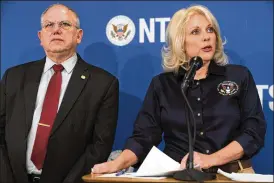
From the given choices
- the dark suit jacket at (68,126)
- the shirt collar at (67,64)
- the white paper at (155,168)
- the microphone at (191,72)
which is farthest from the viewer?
the shirt collar at (67,64)

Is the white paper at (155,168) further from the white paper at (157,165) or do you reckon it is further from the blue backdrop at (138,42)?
the blue backdrop at (138,42)

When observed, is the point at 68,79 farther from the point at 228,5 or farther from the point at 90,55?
the point at 228,5

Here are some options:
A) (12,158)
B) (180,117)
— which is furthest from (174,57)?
(12,158)

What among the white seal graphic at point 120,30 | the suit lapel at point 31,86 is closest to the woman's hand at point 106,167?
the suit lapel at point 31,86

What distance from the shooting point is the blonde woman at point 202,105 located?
248cm

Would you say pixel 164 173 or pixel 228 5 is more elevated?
pixel 228 5

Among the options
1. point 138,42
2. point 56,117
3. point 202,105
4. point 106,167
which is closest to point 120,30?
point 138,42

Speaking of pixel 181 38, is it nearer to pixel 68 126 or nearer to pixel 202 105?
pixel 202 105

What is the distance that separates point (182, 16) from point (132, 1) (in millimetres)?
749

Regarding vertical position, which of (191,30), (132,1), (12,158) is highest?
(132,1)

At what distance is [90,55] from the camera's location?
3457mm

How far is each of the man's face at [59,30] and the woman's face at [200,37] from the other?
727 mm

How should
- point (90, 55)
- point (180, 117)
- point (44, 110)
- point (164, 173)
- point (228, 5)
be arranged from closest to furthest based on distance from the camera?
point (164, 173) < point (180, 117) < point (44, 110) < point (228, 5) < point (90, 55)

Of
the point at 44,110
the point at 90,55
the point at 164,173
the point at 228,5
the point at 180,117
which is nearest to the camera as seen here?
the point at 164,173
